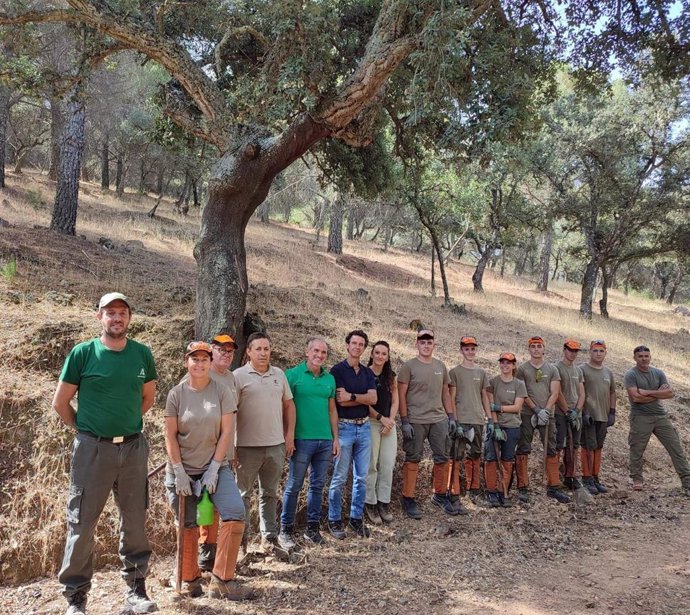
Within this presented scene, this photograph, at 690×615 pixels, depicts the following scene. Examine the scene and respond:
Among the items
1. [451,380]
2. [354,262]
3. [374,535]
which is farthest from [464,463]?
[354,262]

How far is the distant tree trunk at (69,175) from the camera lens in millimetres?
12656

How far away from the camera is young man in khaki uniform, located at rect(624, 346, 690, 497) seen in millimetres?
7906

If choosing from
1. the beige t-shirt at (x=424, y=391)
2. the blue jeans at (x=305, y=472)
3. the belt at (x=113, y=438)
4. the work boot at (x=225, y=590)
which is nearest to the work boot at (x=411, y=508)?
the beige t-shirt at (x=424, y=391)

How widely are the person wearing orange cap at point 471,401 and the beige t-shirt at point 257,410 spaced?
103 inches

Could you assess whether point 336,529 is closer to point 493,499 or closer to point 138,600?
point 138,600

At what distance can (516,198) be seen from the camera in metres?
24.1

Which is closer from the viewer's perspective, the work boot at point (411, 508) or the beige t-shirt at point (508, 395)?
the work boot at point (411, 508)

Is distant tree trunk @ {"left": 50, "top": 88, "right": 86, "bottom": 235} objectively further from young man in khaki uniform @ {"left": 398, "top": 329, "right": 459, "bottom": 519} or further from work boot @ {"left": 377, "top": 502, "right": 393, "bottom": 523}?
work boot @ {"left": 377, "top": 502, "right": 393, "bottom": 523}

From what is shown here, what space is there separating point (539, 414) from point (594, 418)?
1.10m

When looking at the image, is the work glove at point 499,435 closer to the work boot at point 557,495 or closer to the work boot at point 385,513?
the work boot at point 557,495

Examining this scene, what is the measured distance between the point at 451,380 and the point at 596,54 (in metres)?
5.82

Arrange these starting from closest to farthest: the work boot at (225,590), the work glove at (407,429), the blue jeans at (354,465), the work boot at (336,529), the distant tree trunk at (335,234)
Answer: the work boot at (225,590) → the work boot at (336,529) → the blue jeans at (354,465) → the work glove at (407,429) → the distant tree trunk at (335,234)

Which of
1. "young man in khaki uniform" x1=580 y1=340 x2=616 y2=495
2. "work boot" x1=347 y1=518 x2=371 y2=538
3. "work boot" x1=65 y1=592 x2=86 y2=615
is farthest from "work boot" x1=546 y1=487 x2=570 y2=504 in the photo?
"work boot" x1=65 y1=592 x2=86 y2=615

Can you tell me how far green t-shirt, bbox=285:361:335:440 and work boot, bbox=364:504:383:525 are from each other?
1.22m
